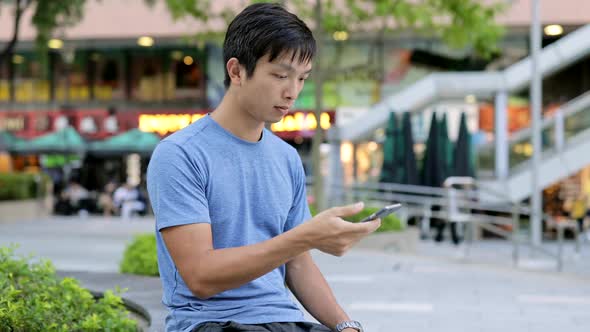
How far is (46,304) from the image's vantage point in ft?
14.9

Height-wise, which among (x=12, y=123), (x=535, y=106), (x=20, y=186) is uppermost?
(x=535, y=106)

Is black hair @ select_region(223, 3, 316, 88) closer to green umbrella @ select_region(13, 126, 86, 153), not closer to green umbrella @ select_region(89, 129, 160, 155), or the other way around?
green umbrella @ select_region(89, 129, 160, 155)

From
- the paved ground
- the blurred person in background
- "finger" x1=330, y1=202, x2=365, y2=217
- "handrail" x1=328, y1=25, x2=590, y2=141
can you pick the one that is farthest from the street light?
"finger" x1=330, y1=202, x2=365, y2=217

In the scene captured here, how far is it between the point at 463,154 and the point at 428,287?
A: 14.5 meters

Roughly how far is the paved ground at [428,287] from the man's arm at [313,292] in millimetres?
2163

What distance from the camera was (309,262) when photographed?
3.33 m

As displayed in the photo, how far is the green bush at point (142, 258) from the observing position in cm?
912

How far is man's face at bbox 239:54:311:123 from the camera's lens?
2.94 metres

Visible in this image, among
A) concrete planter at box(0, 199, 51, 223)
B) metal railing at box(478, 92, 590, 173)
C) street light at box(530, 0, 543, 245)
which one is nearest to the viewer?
street light at box(530, 0, 543, 245)

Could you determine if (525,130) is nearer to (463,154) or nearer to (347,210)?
(463,154)

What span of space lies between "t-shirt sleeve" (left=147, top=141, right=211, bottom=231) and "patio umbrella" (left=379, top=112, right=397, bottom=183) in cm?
2394

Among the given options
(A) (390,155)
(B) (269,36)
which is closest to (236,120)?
(B) (269,36)

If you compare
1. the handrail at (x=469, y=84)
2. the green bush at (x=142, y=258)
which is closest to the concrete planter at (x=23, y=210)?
the handrail at (x=469, y=84)

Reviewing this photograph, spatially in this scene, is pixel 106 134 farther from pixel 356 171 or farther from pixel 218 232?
pixel 218 232
